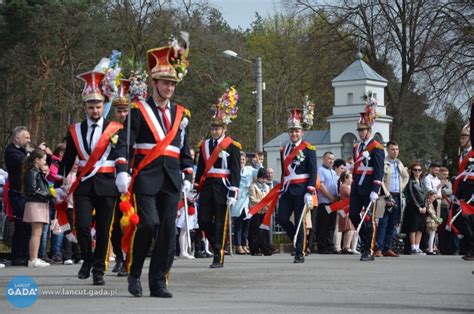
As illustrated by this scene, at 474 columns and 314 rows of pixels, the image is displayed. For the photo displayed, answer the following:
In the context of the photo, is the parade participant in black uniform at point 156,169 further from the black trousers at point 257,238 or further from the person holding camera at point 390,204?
the black trousers at point 257,238

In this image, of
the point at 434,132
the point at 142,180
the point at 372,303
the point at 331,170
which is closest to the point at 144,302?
the point at 142,180

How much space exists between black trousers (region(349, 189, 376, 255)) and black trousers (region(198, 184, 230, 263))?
3187 mm

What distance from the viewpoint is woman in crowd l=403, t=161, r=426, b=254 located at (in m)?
24.2

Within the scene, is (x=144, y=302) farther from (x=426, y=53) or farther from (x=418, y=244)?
(x=426, y=53)

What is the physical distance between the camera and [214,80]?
184 feet

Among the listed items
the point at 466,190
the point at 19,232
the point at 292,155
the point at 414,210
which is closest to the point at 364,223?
the point at 466,190

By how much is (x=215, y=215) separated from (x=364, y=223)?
140 inches

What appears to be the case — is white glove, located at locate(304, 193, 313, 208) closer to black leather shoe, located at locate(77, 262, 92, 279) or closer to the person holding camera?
the person holding camera

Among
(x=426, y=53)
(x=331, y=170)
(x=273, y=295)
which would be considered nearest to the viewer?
(x=273, y=295)

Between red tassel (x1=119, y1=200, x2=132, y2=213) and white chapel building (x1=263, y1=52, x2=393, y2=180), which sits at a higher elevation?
white chapel building (x1=263, y1=52, x2=393, y2=180)

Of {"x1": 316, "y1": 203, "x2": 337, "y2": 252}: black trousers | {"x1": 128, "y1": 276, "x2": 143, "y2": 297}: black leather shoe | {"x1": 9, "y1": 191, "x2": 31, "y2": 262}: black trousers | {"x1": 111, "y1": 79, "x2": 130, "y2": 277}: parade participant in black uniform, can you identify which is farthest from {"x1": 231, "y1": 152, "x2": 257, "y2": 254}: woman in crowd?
{"x1": 128, "y1": 276, "x2": 143, "y2": 297}: black leather shoe

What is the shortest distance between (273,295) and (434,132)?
2814 inches

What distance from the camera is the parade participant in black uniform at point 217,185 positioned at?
55.7ft

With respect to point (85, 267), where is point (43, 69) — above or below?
above
